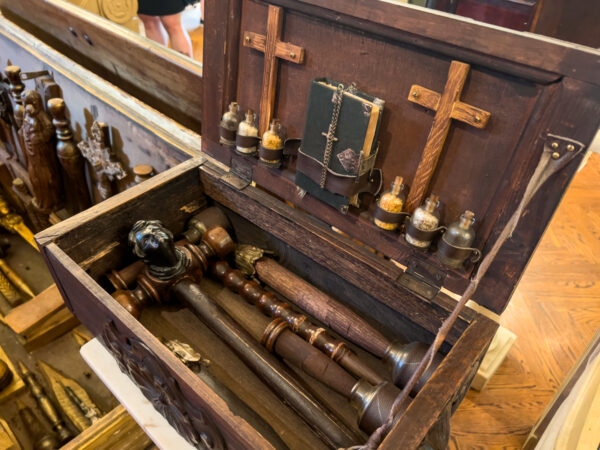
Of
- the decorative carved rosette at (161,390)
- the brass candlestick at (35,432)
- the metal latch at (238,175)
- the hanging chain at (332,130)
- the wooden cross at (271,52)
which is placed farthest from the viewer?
the brass candlestick at (35,432)

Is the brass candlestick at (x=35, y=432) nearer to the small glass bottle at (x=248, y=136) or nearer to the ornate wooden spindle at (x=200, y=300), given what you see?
the ornate wooden spindle at (x=200, y=300)

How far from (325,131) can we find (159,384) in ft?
2.89

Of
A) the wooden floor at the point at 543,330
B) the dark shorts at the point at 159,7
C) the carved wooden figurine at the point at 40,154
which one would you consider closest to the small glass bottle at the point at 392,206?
the wooden floor at the point at 543,330

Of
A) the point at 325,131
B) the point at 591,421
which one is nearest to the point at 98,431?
the point at 325,131

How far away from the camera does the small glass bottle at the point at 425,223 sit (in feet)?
4.05

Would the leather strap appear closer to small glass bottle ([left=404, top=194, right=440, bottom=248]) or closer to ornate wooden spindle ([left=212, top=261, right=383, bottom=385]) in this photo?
small glass bottle ([left=404, top=194, right=440, bottom=248])

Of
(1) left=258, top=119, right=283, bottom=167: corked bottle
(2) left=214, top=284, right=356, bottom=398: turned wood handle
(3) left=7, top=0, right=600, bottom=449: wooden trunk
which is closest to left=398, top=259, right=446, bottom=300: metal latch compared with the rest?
(3) left=7, top=0, right=600, bottom=449: wooden trunk

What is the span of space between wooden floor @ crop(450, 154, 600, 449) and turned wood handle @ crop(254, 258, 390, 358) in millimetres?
638

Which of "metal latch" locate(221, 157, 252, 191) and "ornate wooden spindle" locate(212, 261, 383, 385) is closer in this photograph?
"ornate wooden spindle" locate(212, 261, 383, 385)

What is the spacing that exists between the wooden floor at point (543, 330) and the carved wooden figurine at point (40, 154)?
260 cm

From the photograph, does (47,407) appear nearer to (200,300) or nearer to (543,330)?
(200,300)

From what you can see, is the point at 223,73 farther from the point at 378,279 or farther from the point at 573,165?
the point at 573,165

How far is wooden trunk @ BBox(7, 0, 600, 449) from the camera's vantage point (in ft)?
3.30

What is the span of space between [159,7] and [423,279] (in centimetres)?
354
